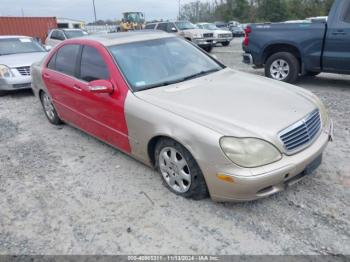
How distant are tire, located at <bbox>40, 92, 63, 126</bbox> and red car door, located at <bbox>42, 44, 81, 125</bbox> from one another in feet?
0.96

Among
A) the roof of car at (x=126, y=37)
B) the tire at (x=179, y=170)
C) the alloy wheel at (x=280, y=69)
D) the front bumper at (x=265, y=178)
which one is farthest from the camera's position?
the alloy wheel at (x=280, y=69)

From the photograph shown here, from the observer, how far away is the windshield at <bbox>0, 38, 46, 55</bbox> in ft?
28.0

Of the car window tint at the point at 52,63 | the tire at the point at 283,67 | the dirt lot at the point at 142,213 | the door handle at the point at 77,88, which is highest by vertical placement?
the car window tint at the point at 52,63

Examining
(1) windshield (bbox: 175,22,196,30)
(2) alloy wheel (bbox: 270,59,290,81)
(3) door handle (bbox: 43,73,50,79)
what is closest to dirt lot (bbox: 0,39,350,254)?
(3) door handle (bbox: 43,73,50,79)

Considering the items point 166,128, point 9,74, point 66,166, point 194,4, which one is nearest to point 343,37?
point 166,128

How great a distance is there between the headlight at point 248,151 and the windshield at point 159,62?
1262mm

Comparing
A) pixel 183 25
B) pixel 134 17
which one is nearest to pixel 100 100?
pixel 183 25

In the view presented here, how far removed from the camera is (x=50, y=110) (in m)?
5.33

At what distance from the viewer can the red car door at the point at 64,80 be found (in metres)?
4.21

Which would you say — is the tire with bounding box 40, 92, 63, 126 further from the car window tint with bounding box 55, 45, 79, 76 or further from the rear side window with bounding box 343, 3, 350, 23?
the rear side window with bounding box 343, 3, 350, 23

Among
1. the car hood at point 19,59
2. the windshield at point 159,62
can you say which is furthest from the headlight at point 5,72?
the windshield at point 159,62

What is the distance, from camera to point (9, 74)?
292 inches

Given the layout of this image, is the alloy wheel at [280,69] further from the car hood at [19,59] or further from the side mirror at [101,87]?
the car hood at [19,59]

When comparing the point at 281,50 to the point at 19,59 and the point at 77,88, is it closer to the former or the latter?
the point at 77,88
